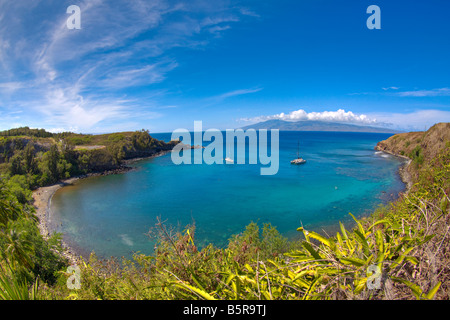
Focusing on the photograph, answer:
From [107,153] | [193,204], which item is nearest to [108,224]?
[193,204]

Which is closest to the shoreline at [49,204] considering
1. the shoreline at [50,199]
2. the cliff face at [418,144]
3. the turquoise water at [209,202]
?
the shoreline at [50,199]

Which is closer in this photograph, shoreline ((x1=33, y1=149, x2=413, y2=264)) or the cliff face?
shoreline ((x1=33, y1=149, x2=413, y2=264))

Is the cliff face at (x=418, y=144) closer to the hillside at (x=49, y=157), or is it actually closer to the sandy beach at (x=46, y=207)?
the sandy beach at (x=46, y=207)

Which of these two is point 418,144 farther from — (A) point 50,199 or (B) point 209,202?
(A) point 50,199

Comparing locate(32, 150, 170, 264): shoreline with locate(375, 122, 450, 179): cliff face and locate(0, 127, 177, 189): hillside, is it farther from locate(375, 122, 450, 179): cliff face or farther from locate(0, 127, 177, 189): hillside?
locate(375, 122, 450, 179): cliff face

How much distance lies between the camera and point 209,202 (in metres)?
36.0

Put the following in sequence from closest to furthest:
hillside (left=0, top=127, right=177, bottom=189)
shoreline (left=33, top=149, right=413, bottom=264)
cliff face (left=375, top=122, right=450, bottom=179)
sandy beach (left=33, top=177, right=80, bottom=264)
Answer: sandy beach (left=33, top=177, right=80, bottom=264), shoreline (left=33, top=149, right=413, bottom=264), cliff face (left=375, top=122, right=450, bottom=179), hillside (left=0, top=127, right=177, bottom=189)

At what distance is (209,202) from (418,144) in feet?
222

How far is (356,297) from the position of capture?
1.78m

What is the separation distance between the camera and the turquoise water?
979 inches

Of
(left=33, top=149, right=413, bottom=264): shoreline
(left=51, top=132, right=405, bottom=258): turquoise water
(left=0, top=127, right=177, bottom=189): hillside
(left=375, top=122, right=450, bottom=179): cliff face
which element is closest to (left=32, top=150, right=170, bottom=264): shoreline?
(left=33, top=149, right=413, bottom=264): shoreline

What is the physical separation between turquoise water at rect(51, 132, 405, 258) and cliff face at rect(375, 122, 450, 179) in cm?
593

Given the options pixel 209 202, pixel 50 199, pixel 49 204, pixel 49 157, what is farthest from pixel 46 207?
pixel 209 202
